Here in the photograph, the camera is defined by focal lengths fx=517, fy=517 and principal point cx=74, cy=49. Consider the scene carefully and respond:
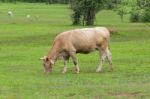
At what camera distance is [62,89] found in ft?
54.1

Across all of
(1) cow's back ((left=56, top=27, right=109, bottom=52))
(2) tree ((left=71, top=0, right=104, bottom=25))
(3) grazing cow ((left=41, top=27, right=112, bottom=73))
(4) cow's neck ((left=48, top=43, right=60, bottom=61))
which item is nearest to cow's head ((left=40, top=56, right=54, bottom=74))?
(3) grazing cow ((left=41, top=27, right=112, bottom=73))

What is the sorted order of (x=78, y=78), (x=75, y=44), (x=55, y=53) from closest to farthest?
(x=78, y=78) < (x=55, y=53) < (x=75, y=44)

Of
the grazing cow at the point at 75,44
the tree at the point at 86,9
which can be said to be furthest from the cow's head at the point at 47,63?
the tree at the point at 86,9

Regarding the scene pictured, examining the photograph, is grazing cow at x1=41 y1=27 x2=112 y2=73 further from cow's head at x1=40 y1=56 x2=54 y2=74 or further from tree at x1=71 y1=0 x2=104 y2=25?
tree at x1=71 y1=0 x2=104 y2=25

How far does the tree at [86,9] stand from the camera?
6062cm

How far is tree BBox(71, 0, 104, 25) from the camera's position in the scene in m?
60.6

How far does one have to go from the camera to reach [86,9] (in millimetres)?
62062

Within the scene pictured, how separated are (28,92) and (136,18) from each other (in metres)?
63.0

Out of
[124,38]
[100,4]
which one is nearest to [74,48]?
[124,38]

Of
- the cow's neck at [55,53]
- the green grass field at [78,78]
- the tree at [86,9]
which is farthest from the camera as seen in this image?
the tree at [86,9]

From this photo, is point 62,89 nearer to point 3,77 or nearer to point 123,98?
point 123,98

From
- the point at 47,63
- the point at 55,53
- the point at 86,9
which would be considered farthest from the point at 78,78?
the point at 86,9

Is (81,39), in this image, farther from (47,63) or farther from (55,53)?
(47,63)

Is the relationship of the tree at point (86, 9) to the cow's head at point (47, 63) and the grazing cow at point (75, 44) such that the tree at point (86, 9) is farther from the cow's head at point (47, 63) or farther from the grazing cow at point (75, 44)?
the cow's head at point (47, 63)
